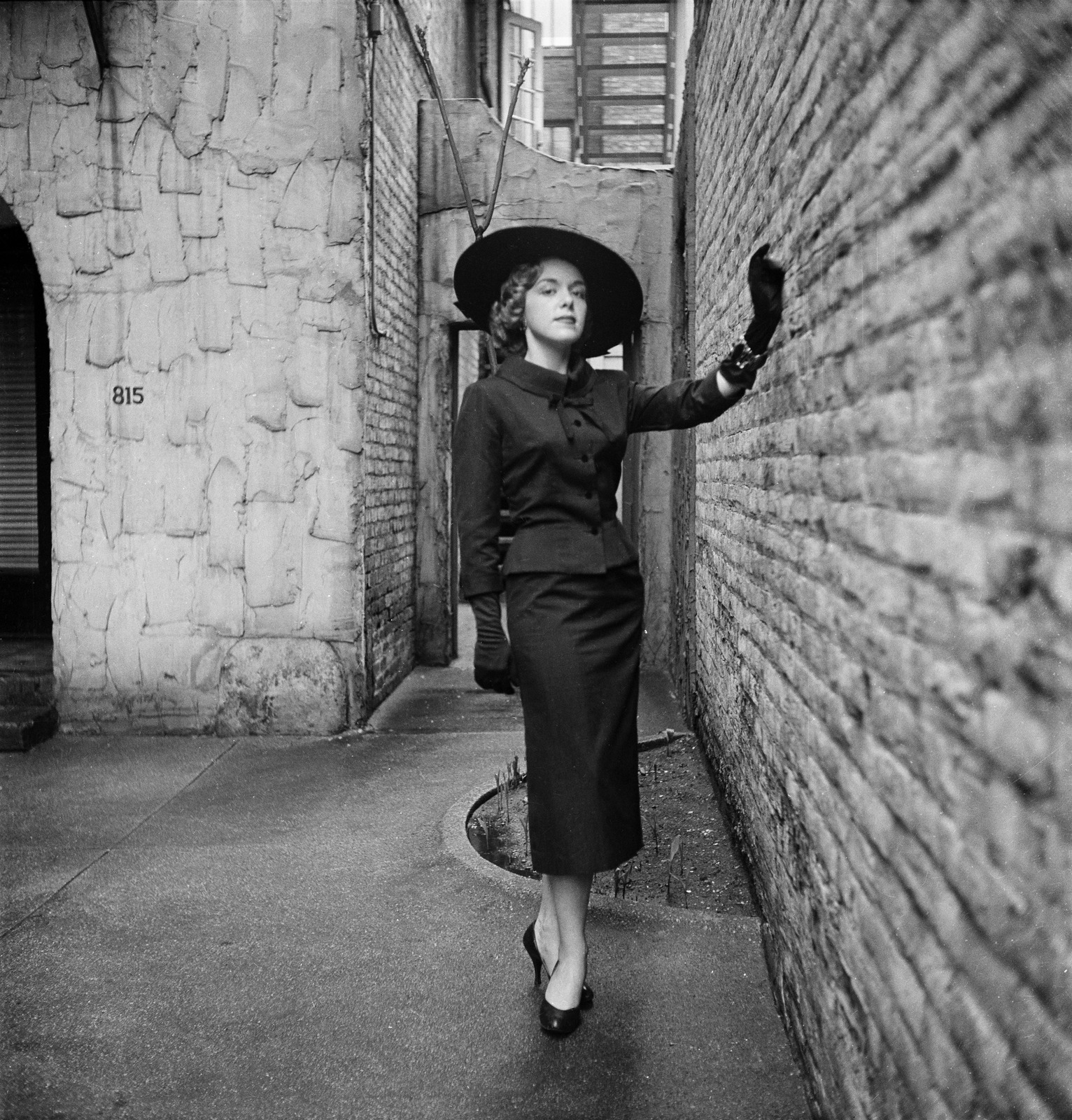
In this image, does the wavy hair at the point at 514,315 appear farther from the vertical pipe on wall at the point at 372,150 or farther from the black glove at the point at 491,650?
the vertical pipe on wall at the point at 372,150

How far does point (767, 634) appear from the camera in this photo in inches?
130

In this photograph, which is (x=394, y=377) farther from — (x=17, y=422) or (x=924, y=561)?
(x=924, y=561)

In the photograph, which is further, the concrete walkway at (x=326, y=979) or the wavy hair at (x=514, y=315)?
the wavy hair at (x=514, y=315)

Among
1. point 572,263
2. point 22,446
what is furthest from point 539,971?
point 22,446

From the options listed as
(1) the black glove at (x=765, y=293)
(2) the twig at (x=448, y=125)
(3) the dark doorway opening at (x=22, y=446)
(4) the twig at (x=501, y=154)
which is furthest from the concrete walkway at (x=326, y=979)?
(4) the twig at (x=501, y=154)

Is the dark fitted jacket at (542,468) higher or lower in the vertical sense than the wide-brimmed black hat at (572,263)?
lower

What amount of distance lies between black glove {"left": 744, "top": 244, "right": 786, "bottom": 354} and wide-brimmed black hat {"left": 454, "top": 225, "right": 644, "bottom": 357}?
0.51m

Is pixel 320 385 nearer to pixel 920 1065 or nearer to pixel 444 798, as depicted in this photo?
pixel 444 798

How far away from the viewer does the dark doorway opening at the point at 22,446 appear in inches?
305

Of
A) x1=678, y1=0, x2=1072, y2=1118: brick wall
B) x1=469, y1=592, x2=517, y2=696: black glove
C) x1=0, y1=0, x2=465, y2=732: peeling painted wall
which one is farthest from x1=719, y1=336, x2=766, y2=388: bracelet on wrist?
x1=0, y1=0, x2=465, y2=732: peeling painted wall

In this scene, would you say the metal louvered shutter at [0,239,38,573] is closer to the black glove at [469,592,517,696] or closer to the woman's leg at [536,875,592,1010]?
the black glove at [469,592,517,696]

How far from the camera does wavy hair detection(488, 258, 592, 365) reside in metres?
2.97

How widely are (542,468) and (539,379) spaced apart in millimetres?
249

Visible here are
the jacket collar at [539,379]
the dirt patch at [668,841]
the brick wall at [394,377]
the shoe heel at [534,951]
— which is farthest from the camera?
the brick wall at [394,377]
